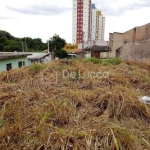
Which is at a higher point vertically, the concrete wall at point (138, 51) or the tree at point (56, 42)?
the tree at point (56, 42)

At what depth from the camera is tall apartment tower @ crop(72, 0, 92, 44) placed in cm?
3922

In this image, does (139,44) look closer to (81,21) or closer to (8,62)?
(8,62)

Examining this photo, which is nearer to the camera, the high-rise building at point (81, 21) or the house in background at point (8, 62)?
the house in background at point (8, 62)

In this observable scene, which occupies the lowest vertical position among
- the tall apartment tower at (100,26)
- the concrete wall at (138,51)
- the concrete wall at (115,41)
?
the concrete wall at (138,51)

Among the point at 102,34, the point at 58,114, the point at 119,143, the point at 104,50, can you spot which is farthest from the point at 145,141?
the point at 102,34

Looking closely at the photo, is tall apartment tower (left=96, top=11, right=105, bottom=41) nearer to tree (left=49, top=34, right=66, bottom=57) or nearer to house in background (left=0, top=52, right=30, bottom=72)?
tree (left=49, top=34, right=66, bottom=57)

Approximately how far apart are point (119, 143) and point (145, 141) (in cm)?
31

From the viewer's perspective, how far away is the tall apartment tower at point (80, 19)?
129 feet

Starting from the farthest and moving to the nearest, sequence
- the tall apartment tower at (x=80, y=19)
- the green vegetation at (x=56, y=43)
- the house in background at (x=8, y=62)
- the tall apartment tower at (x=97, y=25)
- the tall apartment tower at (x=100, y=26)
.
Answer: the tall apartment tower at (x=100, y=26) → the tall apartment tower at (x=97, y=25) → the tall apartment tower at (x=80, y=19) → the green vegetation at (x=56, y=43) → the house in background at (x=8, y=62)

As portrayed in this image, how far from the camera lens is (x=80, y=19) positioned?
39.4m

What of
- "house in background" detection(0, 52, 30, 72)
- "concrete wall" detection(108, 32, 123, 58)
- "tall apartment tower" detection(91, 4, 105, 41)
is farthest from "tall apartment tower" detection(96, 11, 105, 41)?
"house in background" detection(0, 52, 30, 72)

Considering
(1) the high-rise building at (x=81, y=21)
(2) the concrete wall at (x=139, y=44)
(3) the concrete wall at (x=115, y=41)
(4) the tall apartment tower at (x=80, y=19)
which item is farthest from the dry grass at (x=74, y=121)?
(4) the tall apartment tower at (x=80, y=19)

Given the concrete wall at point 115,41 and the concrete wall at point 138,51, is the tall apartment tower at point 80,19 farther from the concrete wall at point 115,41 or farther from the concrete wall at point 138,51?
the concrete wall at point 138,51

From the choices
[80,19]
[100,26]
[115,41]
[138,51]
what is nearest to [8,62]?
[138,51]
